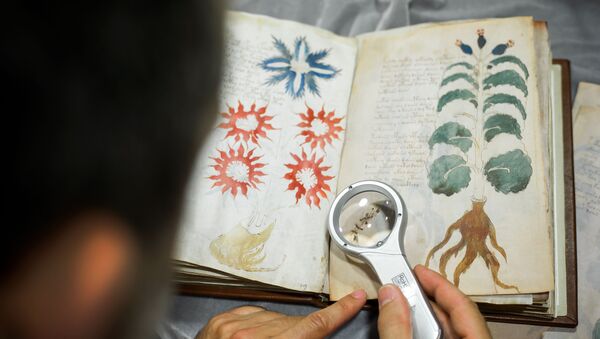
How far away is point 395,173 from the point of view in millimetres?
723

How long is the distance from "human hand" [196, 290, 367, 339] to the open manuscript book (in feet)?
0.09

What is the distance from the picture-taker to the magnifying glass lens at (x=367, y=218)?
26.9 inches

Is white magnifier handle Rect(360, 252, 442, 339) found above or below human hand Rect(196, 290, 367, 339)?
above

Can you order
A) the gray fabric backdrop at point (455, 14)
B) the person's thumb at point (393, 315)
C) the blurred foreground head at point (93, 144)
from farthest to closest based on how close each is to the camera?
the gray fabric backdrop at point (455, 14) < the person's thumb at point (393, 315) < the blurred foreground head at point (93, 144)

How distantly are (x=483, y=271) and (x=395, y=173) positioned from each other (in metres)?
0.16

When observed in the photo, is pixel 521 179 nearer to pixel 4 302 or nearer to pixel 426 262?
pixel 426 262

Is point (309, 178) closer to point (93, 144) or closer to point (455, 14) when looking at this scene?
point (455, 14)

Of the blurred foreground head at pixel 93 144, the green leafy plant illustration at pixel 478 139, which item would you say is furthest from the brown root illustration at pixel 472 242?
the blurred foreground head at pixel 93 144

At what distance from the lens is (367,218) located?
2.28ft

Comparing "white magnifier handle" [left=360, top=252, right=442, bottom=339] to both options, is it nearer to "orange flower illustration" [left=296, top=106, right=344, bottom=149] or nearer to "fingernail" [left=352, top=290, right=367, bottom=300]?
"fingernail" [left=352, top=290, right=367, bottom=300]

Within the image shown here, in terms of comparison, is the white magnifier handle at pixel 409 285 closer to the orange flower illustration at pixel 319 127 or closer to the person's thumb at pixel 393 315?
the person's thumb at pixel 393 315

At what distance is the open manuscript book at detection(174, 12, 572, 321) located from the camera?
0.68 meters

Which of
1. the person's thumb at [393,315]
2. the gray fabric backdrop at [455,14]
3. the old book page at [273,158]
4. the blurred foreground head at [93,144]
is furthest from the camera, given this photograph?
the gray fabric backdrop at [455,14]

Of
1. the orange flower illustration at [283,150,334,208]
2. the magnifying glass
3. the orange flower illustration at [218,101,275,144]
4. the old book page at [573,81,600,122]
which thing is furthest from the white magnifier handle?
the old book page at [573,81,600,122]
